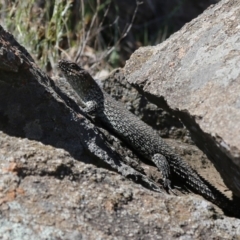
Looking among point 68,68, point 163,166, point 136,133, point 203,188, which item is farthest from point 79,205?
point 68,68

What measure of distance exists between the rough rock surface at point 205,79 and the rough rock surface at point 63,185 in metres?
0.43

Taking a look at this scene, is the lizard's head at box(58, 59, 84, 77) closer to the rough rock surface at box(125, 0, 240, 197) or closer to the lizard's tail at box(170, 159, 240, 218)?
the lizard's tail at box(170, 159, 240, 218)

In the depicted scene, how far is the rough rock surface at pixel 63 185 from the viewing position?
3.45m

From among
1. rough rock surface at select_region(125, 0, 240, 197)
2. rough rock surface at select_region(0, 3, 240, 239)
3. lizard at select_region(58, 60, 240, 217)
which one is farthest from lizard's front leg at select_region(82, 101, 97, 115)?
rough rock surface at select_region(0, 3, 240, 239)

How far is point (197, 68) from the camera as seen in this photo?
4.29 m

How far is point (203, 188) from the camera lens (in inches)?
206

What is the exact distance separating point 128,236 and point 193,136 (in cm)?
109

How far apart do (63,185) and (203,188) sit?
1.85m

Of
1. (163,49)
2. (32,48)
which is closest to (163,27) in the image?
(32,48)

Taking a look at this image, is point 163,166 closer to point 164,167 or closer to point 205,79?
point 164,167

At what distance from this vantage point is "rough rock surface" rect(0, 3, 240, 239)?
345 centimetres

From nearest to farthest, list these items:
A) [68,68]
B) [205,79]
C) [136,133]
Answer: [205,79] < [136,133] < [68,68]

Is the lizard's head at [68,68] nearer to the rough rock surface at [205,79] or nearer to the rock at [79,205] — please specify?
the rough rock surface at [205,79]

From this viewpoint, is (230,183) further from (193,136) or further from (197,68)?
(197,68)
